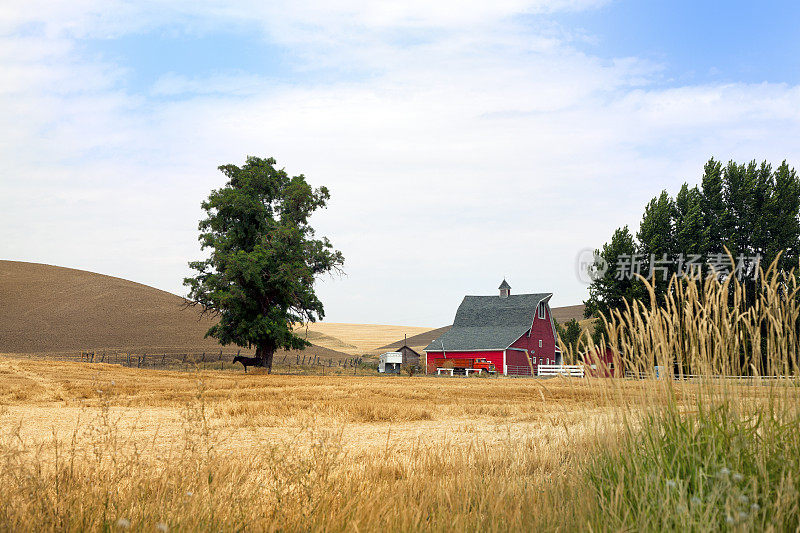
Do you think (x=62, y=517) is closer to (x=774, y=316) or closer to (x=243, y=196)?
(x=774, y=316)

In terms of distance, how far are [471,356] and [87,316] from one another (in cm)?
4450

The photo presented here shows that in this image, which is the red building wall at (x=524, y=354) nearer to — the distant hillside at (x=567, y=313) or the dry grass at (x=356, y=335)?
the dry grass at (x=356, y=335)

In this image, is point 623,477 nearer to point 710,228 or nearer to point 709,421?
point 709,421

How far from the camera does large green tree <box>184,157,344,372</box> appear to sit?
36188mm

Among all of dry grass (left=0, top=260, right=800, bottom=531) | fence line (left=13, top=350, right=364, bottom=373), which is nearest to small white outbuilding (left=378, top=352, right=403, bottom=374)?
fence line (left=13, top=350, right=364, bottom=373)

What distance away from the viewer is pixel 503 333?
5519 centimetres

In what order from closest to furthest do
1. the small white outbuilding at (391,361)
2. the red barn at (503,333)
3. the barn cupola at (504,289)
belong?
the red barn at (503,333), the small white outbuilding at (391,361), the barn cupola at (504,289)

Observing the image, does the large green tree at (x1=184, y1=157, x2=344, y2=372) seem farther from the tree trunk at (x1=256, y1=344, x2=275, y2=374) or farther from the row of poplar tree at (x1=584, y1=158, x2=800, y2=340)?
the row of poplar tree at (x1=584, y1=158, x2=800, y2=340)

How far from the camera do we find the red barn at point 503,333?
2115 inches

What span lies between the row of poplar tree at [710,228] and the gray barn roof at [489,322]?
7928 millimetres

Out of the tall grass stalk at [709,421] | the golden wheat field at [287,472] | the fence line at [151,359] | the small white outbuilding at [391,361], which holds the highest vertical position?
the tall grass stalk at [709,421]

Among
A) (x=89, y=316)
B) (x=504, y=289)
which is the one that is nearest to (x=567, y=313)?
(x=504, y=289)

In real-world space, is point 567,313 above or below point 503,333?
above

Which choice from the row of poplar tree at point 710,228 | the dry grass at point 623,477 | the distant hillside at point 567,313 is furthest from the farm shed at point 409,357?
the distant hillside at point 567,313
